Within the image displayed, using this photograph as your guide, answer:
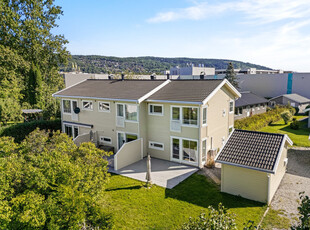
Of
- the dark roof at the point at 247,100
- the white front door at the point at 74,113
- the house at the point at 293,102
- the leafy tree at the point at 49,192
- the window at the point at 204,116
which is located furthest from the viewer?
the house at the point at 293,102

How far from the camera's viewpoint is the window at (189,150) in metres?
17.9

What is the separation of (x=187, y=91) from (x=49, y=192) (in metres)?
13.9

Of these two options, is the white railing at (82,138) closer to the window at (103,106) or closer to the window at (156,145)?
the window at (103,106)

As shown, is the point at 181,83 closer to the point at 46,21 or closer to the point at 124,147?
A: the point at 124,147

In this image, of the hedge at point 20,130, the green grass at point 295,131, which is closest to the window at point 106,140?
the hedge at point 20,130

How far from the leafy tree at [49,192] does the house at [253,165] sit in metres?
8.12

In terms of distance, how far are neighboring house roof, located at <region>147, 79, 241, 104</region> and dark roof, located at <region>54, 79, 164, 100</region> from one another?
49.2 inches

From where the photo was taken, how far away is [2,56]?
3084 cm

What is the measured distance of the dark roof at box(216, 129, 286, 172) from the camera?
1253 cm

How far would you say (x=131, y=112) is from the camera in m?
19.8

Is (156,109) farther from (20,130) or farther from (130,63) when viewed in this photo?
(130,63)

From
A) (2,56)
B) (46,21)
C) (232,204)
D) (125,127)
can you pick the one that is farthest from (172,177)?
(46,21)

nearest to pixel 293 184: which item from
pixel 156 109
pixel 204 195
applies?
pixel 204 195

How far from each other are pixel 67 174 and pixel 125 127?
41.9 feet
